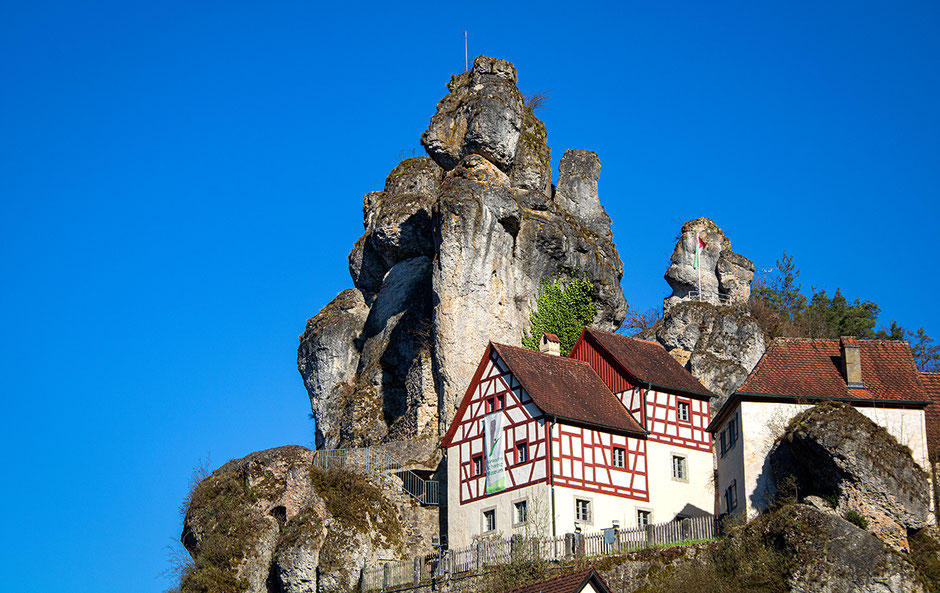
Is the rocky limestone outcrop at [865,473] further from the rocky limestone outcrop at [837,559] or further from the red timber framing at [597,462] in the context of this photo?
the red timber framing at [597,462]

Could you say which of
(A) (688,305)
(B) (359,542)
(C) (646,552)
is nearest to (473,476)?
(B) (359,542)

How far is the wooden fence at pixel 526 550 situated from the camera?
38.8 m

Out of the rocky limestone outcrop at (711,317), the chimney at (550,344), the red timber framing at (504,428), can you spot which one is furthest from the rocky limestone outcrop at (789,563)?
the chimney at (550,344)

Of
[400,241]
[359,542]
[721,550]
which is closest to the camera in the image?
[721,550]

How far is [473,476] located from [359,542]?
15.7ft

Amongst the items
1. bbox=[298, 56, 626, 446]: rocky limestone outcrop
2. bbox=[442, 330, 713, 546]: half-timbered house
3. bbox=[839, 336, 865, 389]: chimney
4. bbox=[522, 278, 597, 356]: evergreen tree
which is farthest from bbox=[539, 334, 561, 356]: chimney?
bbox=[839, 336, 865, 389]: chimney

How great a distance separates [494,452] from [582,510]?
3.90m

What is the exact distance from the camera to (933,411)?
4103cm

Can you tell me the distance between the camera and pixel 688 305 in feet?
200

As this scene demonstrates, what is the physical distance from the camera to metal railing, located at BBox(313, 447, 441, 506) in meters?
47.4

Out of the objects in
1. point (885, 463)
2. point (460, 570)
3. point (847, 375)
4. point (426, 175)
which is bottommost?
point (460, 570)

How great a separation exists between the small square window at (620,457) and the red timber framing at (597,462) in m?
0.04

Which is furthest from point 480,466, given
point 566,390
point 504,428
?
point 566,390

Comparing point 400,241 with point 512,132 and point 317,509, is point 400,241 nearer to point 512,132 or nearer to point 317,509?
point 512,132
